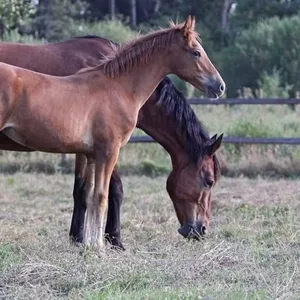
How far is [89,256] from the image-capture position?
5824 mm

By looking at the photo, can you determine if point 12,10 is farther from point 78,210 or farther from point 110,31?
point 110,31

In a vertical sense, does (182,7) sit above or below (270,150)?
above

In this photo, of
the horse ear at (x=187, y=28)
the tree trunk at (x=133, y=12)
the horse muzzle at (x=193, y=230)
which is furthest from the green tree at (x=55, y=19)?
the horse ear at (x=187, y=28)

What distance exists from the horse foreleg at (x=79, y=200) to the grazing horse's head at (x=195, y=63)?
126 cm

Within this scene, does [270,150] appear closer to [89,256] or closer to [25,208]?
[25,208]

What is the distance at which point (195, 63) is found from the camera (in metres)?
6.39

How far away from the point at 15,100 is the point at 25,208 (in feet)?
12.6

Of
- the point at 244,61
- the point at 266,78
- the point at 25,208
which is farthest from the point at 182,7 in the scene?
the point at 25,208

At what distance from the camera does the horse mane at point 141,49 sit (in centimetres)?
643

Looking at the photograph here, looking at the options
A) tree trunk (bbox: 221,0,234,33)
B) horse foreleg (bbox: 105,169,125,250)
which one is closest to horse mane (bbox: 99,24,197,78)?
horse foreleg (bbox: 105,169,125,250)

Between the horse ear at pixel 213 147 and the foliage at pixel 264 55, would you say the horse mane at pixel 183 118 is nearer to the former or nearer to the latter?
the horse ear at pixel 213 147

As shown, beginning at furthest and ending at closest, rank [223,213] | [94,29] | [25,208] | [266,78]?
[94,29] < [266,78] < [25,208] < [223,213]

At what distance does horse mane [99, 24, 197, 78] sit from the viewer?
253 inches

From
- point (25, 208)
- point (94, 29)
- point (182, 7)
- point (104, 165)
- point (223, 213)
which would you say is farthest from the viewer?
point (182, 7)
